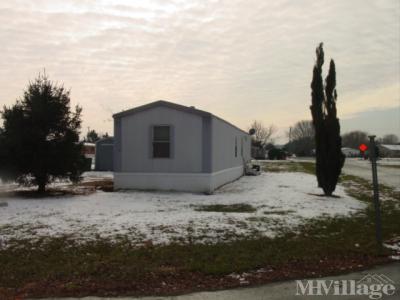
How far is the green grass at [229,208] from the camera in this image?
8.49m

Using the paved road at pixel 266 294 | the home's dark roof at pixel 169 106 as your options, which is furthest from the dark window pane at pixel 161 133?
the paved road at pixel 266 294

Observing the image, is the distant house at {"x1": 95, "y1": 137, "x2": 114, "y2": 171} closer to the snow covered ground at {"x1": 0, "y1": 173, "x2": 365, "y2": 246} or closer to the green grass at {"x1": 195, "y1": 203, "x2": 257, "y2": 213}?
the snow covered ground at {"x1": 0, "y1": 173, "x2": 365, "y2": 246}

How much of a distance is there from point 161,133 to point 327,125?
572cm

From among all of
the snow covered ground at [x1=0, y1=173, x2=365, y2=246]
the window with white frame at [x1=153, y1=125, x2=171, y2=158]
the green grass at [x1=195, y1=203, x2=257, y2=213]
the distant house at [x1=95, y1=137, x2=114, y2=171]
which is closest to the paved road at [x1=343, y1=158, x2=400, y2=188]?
the snow covered ground at [x1=0, y1=173, x2=365, y2=246]

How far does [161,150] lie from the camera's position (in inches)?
483

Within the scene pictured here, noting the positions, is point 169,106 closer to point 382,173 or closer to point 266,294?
point 266,294

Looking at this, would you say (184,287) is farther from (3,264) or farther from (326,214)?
→ (326,214)

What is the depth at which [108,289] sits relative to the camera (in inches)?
151

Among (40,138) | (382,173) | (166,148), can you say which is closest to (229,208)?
(166,148)

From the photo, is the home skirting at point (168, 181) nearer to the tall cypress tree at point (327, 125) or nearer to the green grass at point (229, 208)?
the green grass at point (229, 208)

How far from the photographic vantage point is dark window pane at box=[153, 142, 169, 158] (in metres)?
12.2

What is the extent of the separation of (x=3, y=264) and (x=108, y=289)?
1777mm

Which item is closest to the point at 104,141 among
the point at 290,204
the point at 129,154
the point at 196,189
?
the point at 129,154

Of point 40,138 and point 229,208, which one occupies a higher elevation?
point 40,138
